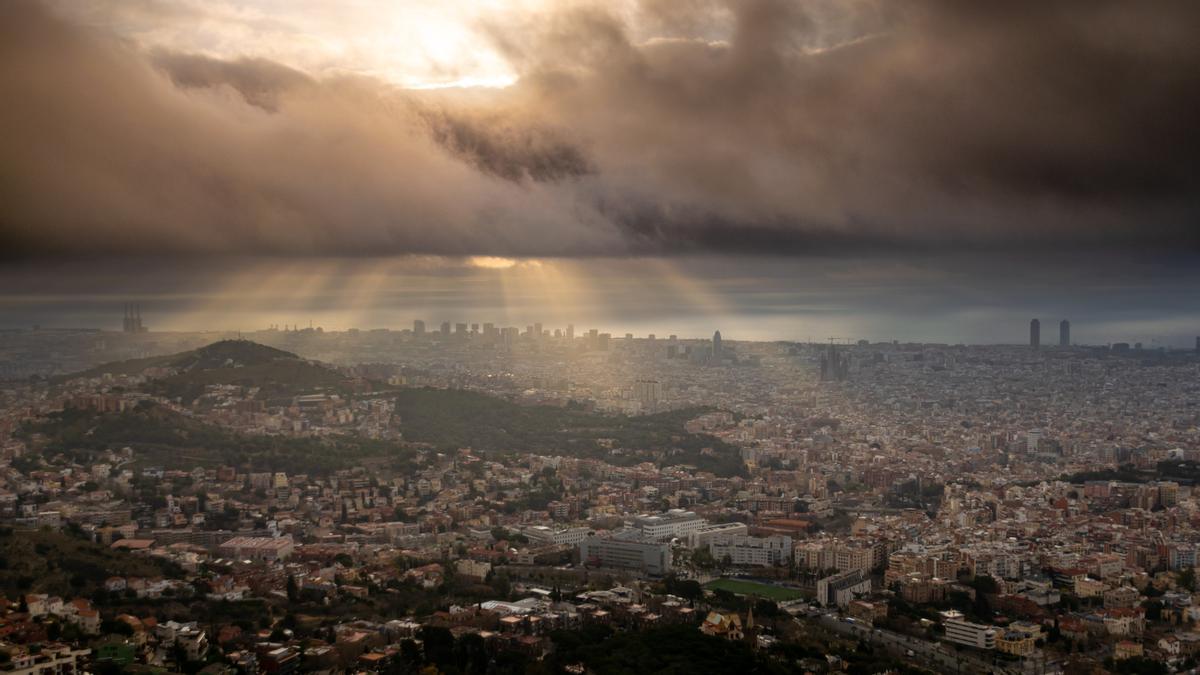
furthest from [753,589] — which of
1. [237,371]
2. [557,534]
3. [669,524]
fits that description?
[237,371]

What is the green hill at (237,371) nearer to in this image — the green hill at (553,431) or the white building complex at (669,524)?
the green hill at (553,431)

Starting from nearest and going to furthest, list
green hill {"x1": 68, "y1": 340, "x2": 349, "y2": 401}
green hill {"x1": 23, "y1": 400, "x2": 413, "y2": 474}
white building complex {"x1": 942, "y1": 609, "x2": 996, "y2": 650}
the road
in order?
the road, white building complex {"x1": 942, "y1": 609, "x2": 996, "y2": 650}, green hill {"x1": 23, "y1": 400, "x2": 413, "y2": 474}, green hill {"x1": 68, "y1": 340, "x2": 349, "y2": 401}

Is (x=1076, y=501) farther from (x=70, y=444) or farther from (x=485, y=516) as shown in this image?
(x=70, y=444)

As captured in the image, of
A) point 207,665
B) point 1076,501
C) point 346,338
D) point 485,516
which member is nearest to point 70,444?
point 485,516

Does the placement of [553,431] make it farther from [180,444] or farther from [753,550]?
[753,550]

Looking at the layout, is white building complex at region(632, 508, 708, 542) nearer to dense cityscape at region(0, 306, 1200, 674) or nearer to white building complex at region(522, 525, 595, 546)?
dense cityscape at region(0, 306, 1200, 674)

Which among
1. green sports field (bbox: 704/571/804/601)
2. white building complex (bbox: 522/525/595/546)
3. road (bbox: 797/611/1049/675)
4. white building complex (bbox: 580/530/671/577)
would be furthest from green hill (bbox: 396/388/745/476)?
road (bbox: 797/611/1049/675)
